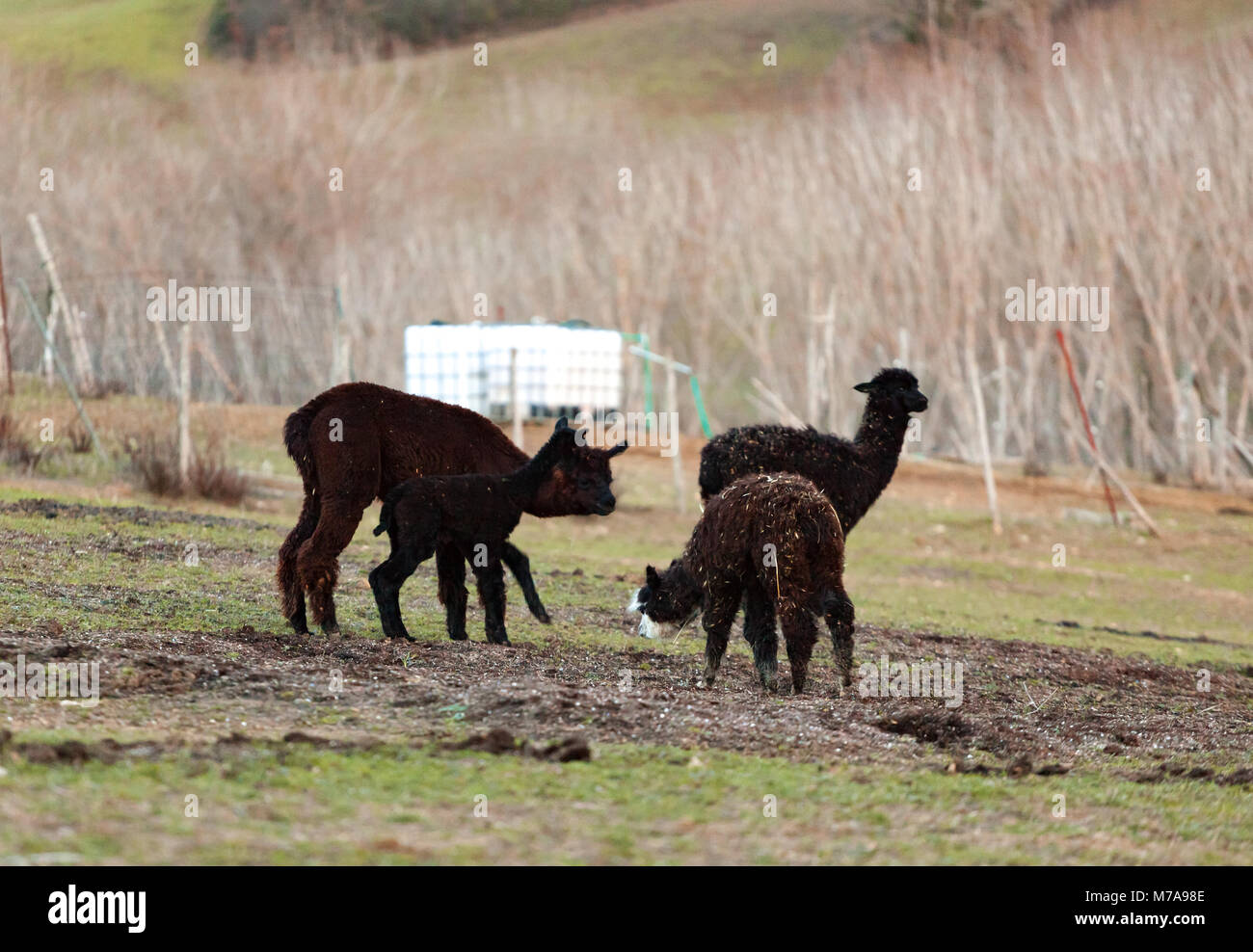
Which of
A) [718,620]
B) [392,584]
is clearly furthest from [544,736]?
[392,584]

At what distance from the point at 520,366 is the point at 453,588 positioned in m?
19.7

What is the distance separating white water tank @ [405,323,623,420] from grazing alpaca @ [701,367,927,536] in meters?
16.7

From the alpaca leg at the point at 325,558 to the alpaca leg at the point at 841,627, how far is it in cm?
316

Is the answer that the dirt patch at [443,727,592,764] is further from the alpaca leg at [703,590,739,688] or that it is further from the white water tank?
the white water tank

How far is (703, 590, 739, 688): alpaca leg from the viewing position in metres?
9.66

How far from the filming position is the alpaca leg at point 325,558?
10258mm

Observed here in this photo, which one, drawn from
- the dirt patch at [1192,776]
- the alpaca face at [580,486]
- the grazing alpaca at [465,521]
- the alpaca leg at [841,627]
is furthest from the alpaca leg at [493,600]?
the dirt patch at [1192,776]

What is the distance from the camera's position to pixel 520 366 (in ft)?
99.2

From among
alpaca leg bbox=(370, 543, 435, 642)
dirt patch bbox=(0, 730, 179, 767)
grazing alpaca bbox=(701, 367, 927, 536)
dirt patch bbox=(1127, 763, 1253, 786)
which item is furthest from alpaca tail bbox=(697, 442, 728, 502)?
dirt patch bbox=(0, 730, 179, 767)

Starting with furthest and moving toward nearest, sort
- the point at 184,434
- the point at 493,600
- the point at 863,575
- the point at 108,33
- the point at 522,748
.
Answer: the point at 108,33, the point at 863,575, the point at 184,434, the point at 493,600, the point at 522,748

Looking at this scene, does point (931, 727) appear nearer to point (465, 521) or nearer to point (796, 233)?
point (465, 521)

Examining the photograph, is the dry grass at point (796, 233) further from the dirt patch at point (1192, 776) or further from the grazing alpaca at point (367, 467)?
the dirt patch at point (1192, 776)
